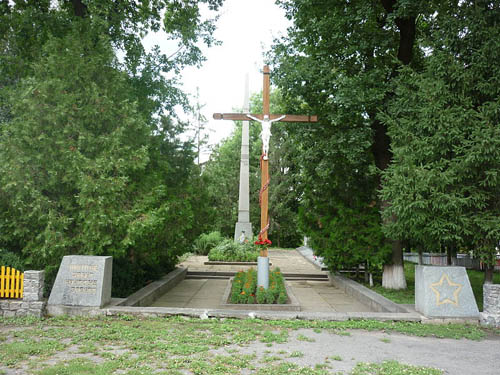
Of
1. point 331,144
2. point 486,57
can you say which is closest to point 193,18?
point 331,144

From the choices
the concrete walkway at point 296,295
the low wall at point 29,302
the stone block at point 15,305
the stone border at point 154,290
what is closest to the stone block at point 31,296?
the low wall at point 29,302

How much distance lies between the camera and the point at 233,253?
60.6ft

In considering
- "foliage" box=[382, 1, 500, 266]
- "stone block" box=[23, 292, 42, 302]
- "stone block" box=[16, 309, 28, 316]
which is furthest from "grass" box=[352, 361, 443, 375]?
"stone block" box=[16, 309, 28, 316]

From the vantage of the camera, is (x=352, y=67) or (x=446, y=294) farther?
(x=352, y=67)

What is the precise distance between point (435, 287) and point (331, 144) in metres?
4.13

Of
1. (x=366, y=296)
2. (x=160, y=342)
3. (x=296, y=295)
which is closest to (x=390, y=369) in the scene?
(x=160, y=342)

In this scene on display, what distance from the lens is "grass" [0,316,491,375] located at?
4.69 meters

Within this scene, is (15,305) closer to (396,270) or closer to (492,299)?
(492,299)

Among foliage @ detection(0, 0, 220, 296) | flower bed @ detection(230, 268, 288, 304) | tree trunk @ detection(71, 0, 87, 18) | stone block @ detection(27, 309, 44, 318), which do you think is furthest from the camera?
tree trunk @ detection(71, 0, 87, 18)

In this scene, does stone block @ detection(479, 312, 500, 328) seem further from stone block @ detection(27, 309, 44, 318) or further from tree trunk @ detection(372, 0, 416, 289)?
stone block @ detection(27, 309, 44, 318)

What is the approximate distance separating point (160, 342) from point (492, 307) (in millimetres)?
5716

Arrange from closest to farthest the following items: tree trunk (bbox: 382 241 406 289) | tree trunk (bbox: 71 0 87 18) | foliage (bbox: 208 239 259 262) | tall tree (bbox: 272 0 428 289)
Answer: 1. tall tree (bbox: 272 0 428 289)
2. tree trunk (bbox: 382 241 406 289)
3. tree trunk (bbox: 71 0 87 18)
4. foliage (bbox: 208 239 259 262)

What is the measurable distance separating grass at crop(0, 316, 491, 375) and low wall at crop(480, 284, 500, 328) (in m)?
0.27

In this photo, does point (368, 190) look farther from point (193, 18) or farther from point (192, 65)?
point (193, 18)
